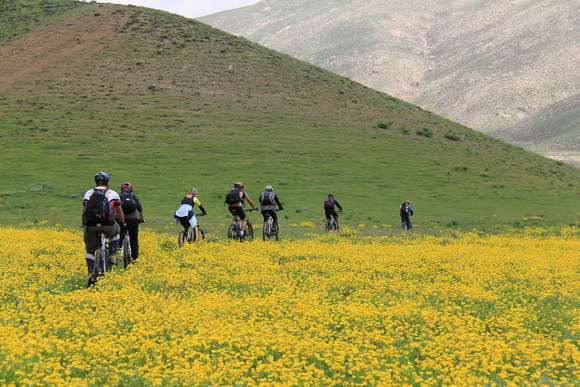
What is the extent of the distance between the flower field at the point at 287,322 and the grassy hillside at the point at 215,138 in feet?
47.2

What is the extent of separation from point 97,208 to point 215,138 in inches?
2147

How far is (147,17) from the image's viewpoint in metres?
104

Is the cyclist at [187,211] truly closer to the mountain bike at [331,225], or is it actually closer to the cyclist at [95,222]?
the cyclist at [95,222]

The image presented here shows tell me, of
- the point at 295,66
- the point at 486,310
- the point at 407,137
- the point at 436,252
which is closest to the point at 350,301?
the point at 486,310

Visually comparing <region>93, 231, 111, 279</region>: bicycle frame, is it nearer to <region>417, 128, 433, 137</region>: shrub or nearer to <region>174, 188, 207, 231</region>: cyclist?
<region>174, 188, 207, 231</region>: cyclist

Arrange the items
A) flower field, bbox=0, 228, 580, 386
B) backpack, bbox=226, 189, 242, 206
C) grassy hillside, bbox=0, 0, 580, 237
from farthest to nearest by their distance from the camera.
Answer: grassy hillside, bbox=0, 0, 580, 237
backpack, bbox=226, 189, 242, 206
flower field, bbox=0, 228, 580, 386

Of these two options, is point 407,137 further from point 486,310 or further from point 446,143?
point 486,310

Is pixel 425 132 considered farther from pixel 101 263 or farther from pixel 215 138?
pixel 101 263

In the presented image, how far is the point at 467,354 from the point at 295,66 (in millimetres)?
91834

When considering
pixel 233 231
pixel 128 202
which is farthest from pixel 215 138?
pixel 128 202

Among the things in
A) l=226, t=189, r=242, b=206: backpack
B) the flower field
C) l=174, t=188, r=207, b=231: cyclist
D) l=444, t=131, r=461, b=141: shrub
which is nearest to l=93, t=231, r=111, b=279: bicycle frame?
the flower field

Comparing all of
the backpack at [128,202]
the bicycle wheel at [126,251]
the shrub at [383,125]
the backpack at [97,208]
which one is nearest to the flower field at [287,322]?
the bicycle wheel at [126,251]

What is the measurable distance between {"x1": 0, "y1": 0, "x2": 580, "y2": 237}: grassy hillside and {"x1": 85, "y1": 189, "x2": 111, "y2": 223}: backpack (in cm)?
1700

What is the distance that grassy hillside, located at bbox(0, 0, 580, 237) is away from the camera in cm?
4588
